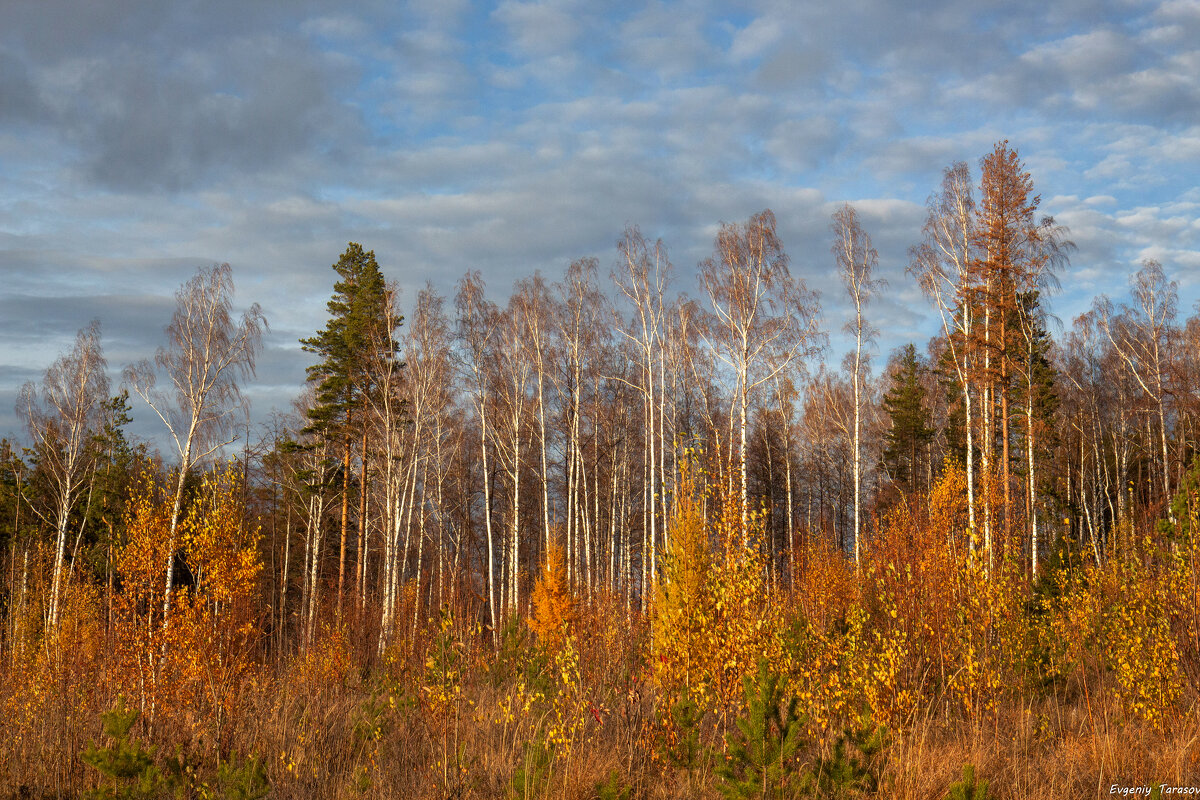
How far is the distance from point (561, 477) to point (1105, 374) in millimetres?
22092

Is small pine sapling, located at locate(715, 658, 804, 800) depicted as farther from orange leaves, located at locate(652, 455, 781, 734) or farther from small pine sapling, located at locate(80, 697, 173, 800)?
small pine sapling, located at locate(80, 697, 173, 800)

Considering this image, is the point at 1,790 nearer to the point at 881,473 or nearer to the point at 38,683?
the point at 38,683

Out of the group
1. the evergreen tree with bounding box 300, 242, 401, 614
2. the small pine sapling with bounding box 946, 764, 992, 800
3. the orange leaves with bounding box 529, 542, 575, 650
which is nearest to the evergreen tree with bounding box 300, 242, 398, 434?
the evergreen tree with bounding box 300, 242, 401, 614

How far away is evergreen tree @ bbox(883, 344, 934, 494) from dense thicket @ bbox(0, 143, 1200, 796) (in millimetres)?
257

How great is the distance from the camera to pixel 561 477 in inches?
1245

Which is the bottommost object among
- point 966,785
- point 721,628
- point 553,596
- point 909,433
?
point 553,596

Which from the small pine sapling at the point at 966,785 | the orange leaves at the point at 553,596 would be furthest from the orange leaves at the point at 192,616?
the small pine sapling at the point at 966,785

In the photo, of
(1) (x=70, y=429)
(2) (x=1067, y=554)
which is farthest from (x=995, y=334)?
(1) (x=70, y=429)

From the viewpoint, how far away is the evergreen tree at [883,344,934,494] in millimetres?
31172

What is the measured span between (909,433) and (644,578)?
17050 mm

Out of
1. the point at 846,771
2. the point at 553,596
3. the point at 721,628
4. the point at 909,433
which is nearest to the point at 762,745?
the point at 846,771

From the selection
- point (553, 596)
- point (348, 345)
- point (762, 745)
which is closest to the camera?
point (762, 745)

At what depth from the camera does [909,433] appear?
31.6m

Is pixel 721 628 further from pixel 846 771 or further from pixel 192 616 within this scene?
pixel 192 616
